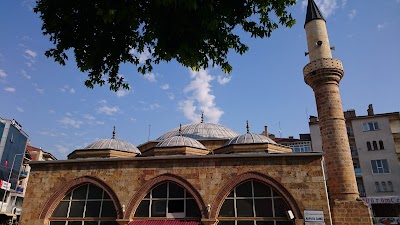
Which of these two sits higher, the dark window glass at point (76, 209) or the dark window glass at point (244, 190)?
the dark window glass at point (244, 190)

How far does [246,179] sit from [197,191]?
2092 mm

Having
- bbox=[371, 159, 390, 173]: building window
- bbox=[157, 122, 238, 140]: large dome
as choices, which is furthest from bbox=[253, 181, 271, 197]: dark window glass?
bbox=[371, 159, 390, 173]: building window

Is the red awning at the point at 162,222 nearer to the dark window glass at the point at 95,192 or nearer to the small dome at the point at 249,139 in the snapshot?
the dark window glass at the point at 95,192

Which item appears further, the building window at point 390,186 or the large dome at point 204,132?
the building window at point 390,186

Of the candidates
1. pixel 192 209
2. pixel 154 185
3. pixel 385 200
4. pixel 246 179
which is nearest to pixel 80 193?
pixel 154 185

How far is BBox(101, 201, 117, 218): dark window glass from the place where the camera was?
503 inches

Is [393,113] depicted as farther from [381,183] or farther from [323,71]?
[323,71]

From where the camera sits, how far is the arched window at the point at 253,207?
1191 centimetres

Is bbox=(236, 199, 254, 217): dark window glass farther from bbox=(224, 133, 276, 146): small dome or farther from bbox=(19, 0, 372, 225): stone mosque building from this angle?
bbox=(224, 133, 276, 146): small dome

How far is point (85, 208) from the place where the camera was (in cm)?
1302

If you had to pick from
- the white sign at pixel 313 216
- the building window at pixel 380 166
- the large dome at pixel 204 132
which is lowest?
the white sign at pixel 313 216

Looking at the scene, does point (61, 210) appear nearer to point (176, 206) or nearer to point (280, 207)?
point (176, 206)

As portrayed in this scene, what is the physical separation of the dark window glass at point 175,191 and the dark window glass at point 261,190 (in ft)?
10.0

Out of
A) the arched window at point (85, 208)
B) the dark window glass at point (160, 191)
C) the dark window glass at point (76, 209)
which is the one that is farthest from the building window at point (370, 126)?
the dark window glass at point (76, 209)
